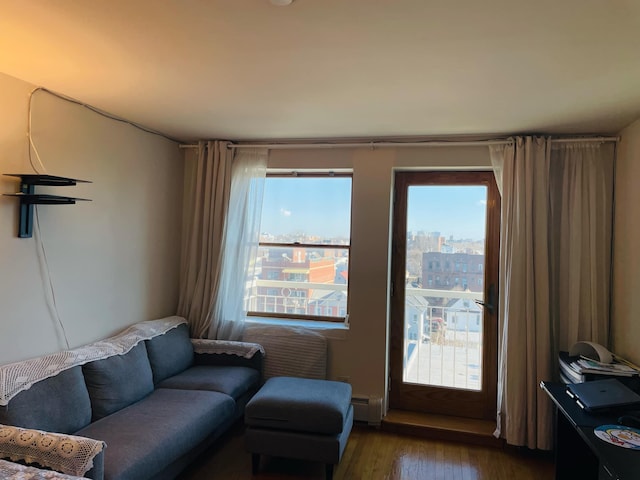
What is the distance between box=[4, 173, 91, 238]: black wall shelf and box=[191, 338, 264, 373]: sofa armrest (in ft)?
5.42

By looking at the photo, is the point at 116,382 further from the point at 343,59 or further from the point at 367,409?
the point at 343,59

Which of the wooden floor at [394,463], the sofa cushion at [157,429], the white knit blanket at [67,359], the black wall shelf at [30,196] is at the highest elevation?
the black wall shelf at [30,196]

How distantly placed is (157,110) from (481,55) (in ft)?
7.06

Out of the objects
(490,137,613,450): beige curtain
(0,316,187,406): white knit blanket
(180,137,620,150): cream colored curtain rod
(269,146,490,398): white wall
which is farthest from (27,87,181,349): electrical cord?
(490,137,613,450): beige curtain

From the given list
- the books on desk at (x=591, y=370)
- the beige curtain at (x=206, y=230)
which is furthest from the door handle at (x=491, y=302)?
the beige curtain at (x=206, y=230)

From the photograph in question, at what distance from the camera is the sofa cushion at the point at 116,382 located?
2598 millimetres

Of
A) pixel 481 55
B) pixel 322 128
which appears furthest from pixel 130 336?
pixel 481 55

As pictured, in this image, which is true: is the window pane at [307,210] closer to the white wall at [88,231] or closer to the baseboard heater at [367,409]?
the white wall at [88,231]

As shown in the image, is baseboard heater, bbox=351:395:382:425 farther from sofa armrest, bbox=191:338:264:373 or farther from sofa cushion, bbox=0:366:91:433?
sofa cushion, bbox=0:366:91:433

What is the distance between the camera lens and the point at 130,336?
308 cm

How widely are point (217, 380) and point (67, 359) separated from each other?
104 centimetres

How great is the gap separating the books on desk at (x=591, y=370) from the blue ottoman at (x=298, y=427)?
149 cm

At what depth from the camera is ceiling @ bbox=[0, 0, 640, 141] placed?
1633 millimetres

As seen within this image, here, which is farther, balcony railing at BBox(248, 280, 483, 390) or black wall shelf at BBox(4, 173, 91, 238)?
balcony railing at BBox(248, 280, 483, 390)
